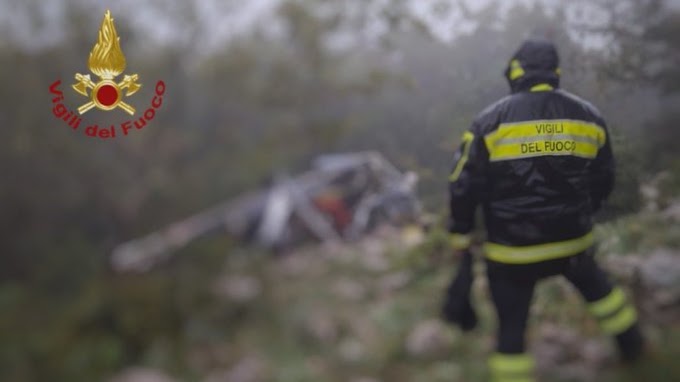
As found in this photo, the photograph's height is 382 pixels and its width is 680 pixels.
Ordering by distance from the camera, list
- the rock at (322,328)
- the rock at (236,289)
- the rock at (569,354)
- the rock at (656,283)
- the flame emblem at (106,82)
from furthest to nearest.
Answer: the rock at (236,289), the rock at (322,328), the rock at (656,283), the rock at (569,354), the flame emblem at (106,82)

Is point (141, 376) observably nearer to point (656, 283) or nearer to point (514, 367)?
point (514, 367)

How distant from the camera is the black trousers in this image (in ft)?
5.69

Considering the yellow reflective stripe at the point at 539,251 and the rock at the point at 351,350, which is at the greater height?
the yellow reflective stripe at the point at 539,251

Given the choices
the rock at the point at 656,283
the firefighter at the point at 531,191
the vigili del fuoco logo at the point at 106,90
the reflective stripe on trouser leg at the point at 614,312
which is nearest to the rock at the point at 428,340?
the firefighter at the point at 531,191

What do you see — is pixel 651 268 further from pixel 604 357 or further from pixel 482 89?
pixel 482 89

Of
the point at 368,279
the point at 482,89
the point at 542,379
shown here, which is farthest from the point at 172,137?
the point at 542,379

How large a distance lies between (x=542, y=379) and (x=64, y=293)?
2.01 meters

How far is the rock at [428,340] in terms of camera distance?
2.28m

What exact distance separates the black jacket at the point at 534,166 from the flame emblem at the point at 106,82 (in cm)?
119

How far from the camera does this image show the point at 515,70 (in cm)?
165

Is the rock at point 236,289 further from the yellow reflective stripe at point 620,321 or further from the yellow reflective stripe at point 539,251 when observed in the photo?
the yellow reflective stripe at point 620,321

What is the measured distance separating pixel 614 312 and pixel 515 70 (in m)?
0.90

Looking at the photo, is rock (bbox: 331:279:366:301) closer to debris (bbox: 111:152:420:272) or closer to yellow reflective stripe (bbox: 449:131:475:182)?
debris (bbox: 111:152:420:272)

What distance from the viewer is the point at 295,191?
2.68 meters
